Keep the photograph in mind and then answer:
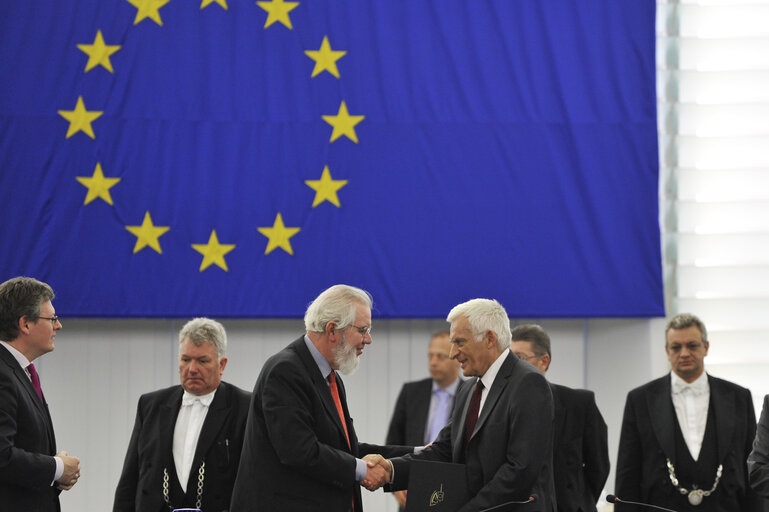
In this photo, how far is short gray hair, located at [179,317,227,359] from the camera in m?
4.43

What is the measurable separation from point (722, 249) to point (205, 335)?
422 cm

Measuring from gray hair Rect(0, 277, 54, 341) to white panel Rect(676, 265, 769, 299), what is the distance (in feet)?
15.6

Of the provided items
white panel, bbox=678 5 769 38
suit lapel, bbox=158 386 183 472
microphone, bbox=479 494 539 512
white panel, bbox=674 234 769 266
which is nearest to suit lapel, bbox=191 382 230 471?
suit lapel, bbox=158 386 183 472

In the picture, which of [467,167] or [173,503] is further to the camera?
[467,167]

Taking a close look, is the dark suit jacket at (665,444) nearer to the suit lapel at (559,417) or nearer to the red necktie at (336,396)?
the suit lapel at (559,417)

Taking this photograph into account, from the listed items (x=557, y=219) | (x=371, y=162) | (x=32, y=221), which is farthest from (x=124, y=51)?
(x=557, y=219)

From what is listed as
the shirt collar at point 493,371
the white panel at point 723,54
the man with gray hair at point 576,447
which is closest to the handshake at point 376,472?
the shirt collar at point 493,371

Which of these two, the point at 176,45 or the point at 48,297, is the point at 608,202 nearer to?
the point at 176,45

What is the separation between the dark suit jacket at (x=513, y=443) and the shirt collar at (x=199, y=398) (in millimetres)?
1214

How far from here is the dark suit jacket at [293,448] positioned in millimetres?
3568

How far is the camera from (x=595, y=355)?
7250 mm

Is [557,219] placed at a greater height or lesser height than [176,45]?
lesser

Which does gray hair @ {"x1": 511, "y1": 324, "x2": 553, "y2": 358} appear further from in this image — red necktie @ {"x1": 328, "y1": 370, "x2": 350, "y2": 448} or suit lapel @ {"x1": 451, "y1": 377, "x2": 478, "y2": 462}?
red necktie @ {"x1": 328, "y1": 370, "x2": 350, "y2": 448}

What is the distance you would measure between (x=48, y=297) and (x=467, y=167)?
3642mm
